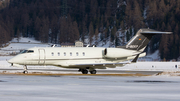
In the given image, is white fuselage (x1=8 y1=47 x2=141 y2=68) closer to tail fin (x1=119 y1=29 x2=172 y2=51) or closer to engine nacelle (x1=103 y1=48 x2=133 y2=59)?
engine nacelle (x1=103 y1=48 x2=133 y2=59)

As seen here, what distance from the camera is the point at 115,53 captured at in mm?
34438

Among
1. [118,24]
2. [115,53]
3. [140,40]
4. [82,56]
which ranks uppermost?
[118,24]

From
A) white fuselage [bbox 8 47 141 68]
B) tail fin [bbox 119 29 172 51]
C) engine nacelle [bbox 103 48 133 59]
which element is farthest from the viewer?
tail fin [bbox 119 29 172 51]

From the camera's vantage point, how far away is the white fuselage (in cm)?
3266

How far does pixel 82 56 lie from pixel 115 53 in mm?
3563

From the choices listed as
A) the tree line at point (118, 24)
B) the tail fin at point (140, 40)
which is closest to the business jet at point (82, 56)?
the tail fin at point (140, 40)

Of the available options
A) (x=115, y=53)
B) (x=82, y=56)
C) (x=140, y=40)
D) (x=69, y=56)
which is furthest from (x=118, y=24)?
(x=69, y=56)

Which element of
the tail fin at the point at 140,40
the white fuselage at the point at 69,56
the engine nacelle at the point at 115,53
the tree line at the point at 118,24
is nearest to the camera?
the white fuselage at the point at 69,56

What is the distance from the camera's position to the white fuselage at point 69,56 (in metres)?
32.7

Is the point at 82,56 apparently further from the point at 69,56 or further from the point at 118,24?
the point at 118,24

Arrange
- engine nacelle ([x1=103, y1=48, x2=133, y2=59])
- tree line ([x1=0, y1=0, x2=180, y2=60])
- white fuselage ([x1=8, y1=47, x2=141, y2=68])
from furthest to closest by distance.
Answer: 1. tree line ([x1=0, y1=0, x2=180, y2=60])
2. engine nacelle ([x1=103, y1=48, x2=133, y2=59])
3. white fuselage ([x1=8, y1=47, x2=141, y2=68])

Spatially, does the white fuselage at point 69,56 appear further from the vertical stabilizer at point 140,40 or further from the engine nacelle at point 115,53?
the vertical stabilizer at point 140,40

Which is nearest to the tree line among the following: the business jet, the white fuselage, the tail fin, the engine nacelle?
the tail fin

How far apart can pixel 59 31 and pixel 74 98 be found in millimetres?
180768
